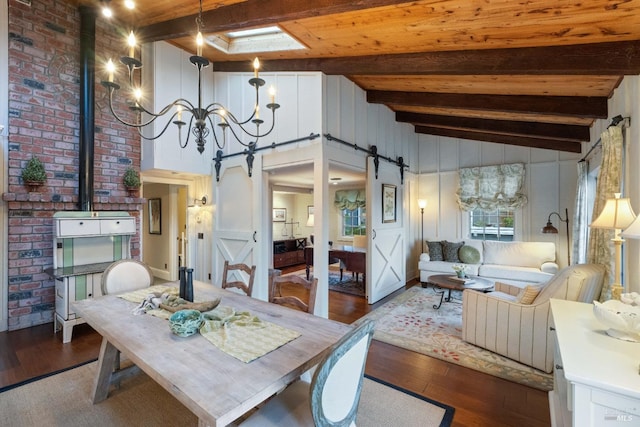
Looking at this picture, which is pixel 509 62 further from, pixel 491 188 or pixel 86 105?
pixel 86 105

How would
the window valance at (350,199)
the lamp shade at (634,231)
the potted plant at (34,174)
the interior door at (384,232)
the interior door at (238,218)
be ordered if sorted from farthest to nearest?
the window valance at (350,199), the interior door at (384,232), the interior door at (238,218), the potted plant at (34,174), the lamp shade at (634,231)

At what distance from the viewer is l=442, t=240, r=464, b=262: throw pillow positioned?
5.59 metres

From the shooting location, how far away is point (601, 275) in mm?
2512

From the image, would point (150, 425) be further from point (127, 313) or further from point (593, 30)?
point (593, 30)

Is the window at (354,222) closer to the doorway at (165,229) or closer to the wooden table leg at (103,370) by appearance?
the doorway at (165,229)

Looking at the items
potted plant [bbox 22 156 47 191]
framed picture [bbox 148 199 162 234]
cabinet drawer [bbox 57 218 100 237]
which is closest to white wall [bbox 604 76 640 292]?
cabinet drawer [bbox 57 218 100 237]

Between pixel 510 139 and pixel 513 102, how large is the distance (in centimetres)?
232

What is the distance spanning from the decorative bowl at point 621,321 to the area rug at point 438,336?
1.29 metres

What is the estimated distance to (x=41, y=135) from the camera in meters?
3.57

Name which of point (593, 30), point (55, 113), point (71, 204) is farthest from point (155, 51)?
point (593, 30)

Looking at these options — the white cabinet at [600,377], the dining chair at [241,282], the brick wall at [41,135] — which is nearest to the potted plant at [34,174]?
the brick wall at [41,135]

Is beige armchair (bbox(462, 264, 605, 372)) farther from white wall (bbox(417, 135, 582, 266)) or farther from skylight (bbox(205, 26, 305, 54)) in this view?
skylight (bbox(205, 26, 305, 54))

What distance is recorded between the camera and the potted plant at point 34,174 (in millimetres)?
3354

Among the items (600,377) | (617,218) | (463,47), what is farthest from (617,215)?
(463,47)
